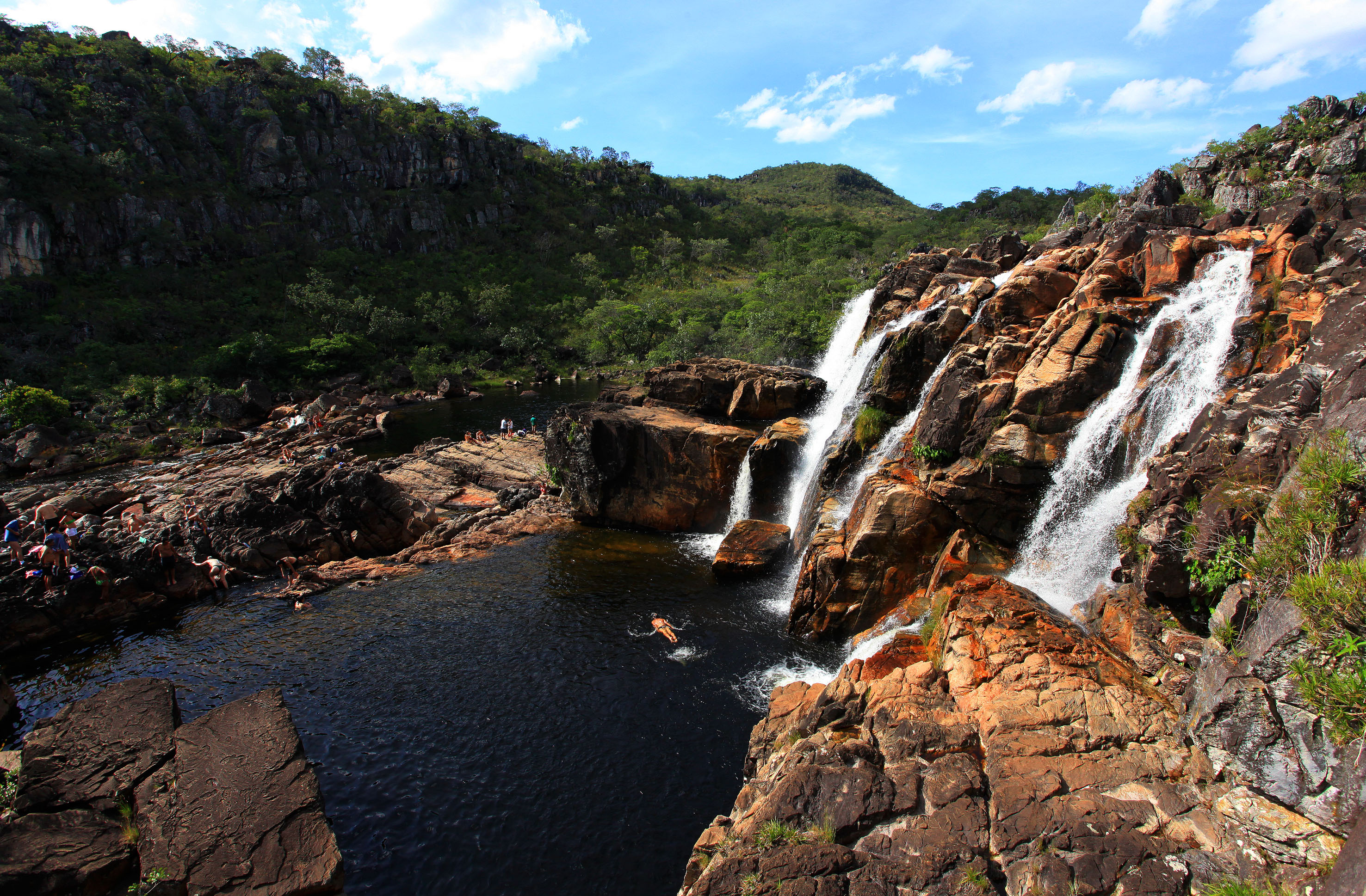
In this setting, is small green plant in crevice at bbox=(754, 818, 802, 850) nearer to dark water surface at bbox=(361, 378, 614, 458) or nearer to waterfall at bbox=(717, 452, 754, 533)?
waterfall at bbox=(717, 452, 754, 533)

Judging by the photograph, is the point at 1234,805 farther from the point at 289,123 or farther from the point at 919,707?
the point at 289,123

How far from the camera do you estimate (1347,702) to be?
684 centimetres

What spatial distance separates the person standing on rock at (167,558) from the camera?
21453mm

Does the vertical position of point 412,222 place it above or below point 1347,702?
above

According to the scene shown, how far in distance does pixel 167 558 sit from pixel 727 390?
77.3 feet

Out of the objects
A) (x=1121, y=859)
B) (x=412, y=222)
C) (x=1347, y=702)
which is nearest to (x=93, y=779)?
(x=1121, y=859)

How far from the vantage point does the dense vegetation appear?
58719mm

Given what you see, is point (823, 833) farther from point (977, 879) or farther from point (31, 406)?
point (31, 406)

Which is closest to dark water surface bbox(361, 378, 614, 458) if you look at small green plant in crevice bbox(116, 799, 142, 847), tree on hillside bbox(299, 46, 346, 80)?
small green plant in crevice bbox(116, 799, 142, 847)

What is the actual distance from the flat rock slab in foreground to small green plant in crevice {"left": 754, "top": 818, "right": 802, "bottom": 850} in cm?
1248

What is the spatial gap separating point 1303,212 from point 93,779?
30008 millimetres

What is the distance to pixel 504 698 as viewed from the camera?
1570 centimetres

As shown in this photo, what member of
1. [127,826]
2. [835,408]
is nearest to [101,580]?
[127,826]

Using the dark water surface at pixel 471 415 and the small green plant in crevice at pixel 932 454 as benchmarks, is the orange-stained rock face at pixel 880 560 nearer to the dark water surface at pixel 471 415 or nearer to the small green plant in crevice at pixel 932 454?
the small green plant in crevice at pixel 932 454
